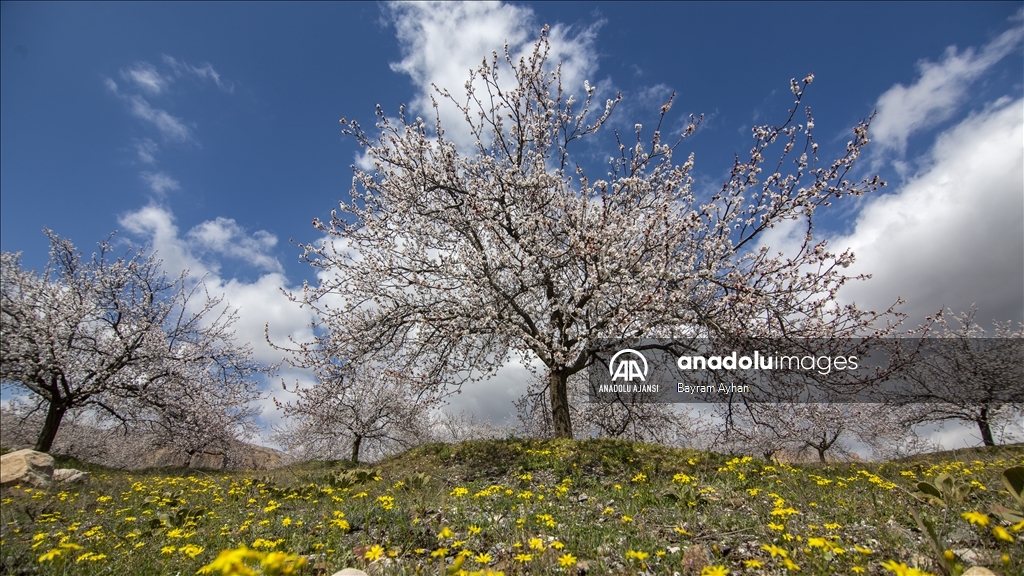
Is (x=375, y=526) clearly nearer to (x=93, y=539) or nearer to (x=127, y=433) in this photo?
(x=93, y=539)

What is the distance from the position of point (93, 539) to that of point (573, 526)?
5642 millimetres

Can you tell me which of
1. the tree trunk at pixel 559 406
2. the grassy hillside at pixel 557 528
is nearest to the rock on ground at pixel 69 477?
the grassy hillside at pixel 557 528

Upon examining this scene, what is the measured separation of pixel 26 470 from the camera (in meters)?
10.6

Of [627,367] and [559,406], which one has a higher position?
[627,367]

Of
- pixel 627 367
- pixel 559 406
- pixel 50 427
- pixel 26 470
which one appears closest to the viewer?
pixel 26 470

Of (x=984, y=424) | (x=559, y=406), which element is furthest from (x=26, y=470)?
(x=984, y=424)

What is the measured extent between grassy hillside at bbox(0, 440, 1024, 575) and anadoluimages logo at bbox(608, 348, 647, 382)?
197 inches

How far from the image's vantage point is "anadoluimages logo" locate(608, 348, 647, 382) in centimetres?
1348

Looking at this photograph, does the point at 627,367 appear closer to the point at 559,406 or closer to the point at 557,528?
the point at 559,406

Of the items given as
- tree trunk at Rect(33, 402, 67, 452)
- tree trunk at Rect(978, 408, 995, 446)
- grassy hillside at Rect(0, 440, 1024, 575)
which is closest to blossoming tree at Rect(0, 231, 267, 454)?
tree trunk at Rect(33, 402, 67, 452)

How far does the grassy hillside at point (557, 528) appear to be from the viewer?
12.1 feet

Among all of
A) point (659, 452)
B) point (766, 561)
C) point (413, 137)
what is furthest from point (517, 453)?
point (413, 137)

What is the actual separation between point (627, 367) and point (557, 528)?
9.66m

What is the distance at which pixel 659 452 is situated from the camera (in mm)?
10383
